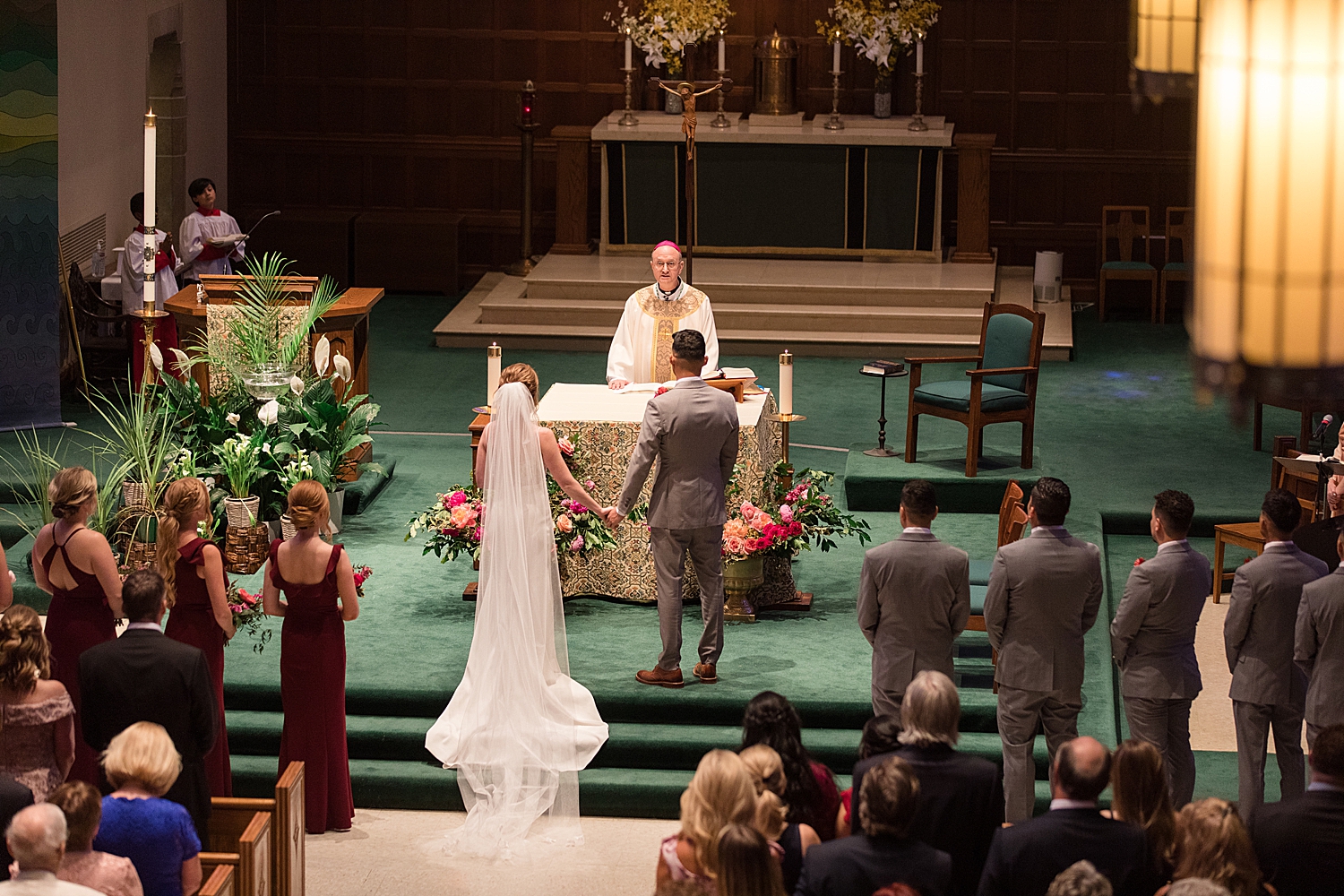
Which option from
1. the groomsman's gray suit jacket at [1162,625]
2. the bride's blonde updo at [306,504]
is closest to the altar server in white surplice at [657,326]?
the bride's blonde updo at [306,504]

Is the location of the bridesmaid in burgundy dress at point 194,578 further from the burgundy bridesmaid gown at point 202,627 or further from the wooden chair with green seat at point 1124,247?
the wooden chair with green seat at point 1124,247

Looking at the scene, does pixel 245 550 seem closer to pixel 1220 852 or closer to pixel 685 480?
pixel 685 480

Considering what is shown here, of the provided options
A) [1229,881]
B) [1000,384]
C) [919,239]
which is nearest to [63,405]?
[1000,384]

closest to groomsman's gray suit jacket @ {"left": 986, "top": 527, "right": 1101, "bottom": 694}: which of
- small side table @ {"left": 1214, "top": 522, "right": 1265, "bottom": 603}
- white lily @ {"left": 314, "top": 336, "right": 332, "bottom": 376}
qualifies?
small side table @ {"left": 1214, "top": 522, "right": 1265, "bottom": 603}

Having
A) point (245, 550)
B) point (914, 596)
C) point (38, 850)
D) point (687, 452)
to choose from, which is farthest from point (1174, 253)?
point (38, 850)

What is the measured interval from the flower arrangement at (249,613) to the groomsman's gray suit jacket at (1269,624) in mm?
3651

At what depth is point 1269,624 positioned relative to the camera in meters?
5.51

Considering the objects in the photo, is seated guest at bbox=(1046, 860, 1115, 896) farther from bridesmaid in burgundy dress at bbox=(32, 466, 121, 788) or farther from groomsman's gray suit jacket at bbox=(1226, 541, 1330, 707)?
bridesmaid in burgundy dress at bbox=(32, 466, 121, 788)

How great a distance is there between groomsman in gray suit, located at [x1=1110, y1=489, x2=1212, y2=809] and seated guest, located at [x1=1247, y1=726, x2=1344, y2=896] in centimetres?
129

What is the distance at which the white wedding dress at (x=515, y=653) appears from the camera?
20.6 feet

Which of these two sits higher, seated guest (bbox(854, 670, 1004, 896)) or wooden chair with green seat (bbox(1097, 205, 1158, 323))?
wooden chair with green seat (bbox(1097, 205, 1158, 323))

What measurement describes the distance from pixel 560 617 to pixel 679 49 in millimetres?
9464

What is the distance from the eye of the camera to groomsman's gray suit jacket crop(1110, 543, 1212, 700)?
546 centimetres

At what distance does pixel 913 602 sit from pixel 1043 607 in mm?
405
